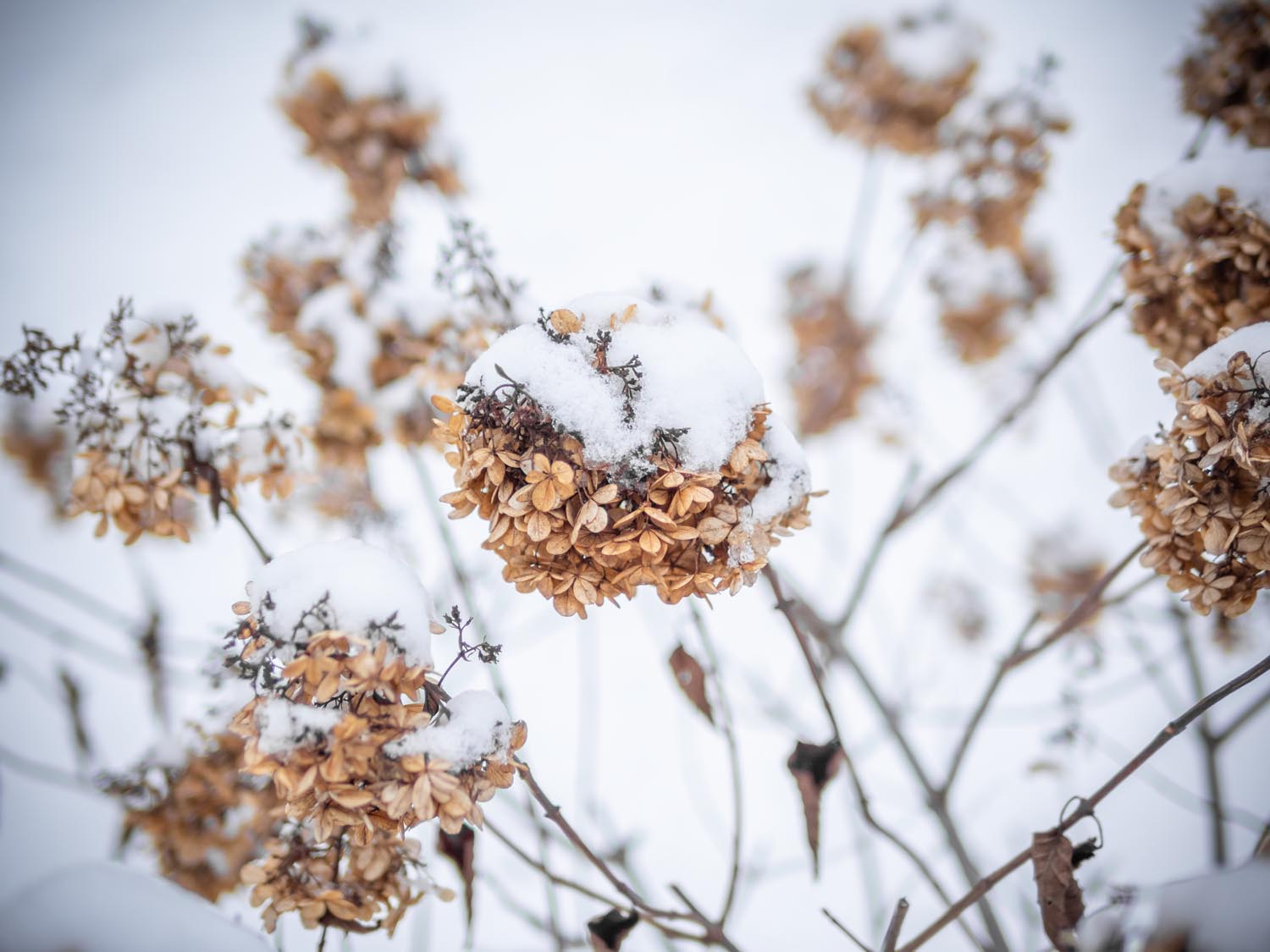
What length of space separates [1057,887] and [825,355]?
138 inches

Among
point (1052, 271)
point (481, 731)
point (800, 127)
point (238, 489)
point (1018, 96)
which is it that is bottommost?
point (481, 731)

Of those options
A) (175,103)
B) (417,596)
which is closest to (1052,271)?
(417,596)

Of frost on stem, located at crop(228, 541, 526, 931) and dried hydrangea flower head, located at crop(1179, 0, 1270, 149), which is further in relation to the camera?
dried hydrangea flower head, located at crop(1179, 0, 1270, 149)

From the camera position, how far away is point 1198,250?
136 centimetres

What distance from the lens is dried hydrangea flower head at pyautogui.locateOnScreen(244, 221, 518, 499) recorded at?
1844mm

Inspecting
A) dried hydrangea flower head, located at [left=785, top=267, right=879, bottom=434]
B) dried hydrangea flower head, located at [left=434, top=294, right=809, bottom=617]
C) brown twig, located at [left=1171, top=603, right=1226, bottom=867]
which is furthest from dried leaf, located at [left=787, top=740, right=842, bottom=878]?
dried hydrangea flower head, located at [left=785, top=267, right=879, bottom=434]

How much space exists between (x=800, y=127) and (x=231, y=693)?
322 inches

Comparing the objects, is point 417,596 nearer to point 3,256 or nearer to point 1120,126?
point 3,256

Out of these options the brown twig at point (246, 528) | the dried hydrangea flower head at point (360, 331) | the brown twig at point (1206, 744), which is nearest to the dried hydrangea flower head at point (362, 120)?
the dried hydrangea flower head at point (360, 331)

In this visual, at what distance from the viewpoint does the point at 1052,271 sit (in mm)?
3492

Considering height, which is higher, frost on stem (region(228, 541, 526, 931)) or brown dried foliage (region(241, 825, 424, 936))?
frost on stem (region(228, 541, 526, 931))

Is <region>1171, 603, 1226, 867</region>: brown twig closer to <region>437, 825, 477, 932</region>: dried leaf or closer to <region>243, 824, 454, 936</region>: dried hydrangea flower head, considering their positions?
<region>437, 825, 477, 932</region>: dried leaf

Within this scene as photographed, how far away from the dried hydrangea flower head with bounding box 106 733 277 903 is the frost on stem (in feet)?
Result: 2.98

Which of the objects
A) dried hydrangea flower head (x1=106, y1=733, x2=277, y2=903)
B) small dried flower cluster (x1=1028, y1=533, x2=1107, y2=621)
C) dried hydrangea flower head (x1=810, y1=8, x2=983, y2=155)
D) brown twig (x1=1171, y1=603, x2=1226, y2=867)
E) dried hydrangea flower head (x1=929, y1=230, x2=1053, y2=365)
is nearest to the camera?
dried hydrangea flower head (x1=106, y1=733, x2=277, y2=903)
